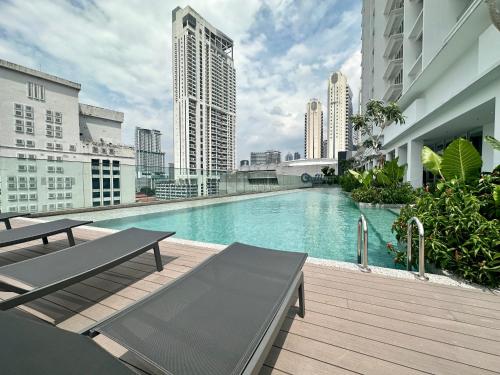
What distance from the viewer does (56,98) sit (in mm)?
52125

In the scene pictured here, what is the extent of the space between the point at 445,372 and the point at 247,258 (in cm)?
162

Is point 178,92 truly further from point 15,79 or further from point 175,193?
point 175,193

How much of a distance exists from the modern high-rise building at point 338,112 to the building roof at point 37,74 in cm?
7672

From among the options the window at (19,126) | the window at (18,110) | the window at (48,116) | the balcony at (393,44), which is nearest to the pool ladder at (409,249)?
the balcony at (393,44)

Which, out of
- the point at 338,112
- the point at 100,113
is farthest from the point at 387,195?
the point at 338,112

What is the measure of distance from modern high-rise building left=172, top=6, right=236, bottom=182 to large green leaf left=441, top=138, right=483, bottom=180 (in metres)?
72.2

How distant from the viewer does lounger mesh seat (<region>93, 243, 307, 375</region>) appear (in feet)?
3.56

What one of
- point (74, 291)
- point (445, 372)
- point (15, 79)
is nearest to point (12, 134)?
point (15, 79)

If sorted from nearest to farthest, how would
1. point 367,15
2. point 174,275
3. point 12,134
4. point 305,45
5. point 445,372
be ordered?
point 445,372, point 174,275, point 305,45, point 367,15, point 12,134

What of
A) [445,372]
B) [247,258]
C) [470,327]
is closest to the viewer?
[445,372]

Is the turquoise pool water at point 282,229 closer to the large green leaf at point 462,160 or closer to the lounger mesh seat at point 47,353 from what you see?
the large green leaf at point 462,160

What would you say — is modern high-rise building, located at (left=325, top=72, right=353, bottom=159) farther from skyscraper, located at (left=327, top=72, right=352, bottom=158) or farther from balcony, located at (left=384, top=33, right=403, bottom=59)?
balcony, located at (left=384, top=33, right=403, bottom=59)

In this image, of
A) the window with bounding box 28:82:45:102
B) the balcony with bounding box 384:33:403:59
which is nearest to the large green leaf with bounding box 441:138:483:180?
the balcony with bounding box 384:33:403:59

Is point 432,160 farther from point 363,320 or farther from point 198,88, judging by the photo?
point 198,88
